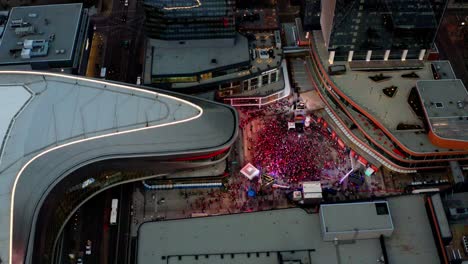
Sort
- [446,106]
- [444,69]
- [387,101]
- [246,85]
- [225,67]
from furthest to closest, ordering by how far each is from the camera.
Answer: [246,85] → [444,69] → [225,67] → [387,101] → [446,106]

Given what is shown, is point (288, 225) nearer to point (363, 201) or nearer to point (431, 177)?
point (363, 201)

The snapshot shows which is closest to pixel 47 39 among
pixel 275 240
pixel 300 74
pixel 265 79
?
pixel 265 79

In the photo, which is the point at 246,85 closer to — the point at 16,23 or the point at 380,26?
the point at 380,26

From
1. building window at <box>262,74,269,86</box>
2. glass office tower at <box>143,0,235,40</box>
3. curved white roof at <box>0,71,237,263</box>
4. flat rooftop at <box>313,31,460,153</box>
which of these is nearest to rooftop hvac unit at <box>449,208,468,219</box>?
flat rooftop at <box>313,31,460,153</box>

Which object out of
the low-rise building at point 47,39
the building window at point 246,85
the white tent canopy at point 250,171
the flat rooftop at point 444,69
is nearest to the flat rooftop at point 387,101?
the flat rooftop at point 444,69

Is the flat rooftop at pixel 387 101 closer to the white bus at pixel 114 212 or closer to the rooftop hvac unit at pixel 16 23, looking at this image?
the white bus at pixel 114 212

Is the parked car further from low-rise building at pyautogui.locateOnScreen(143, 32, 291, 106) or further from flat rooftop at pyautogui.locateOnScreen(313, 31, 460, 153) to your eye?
flat rooftop at pyautogui.locateOnScreen(313, 31, 460, 153)
